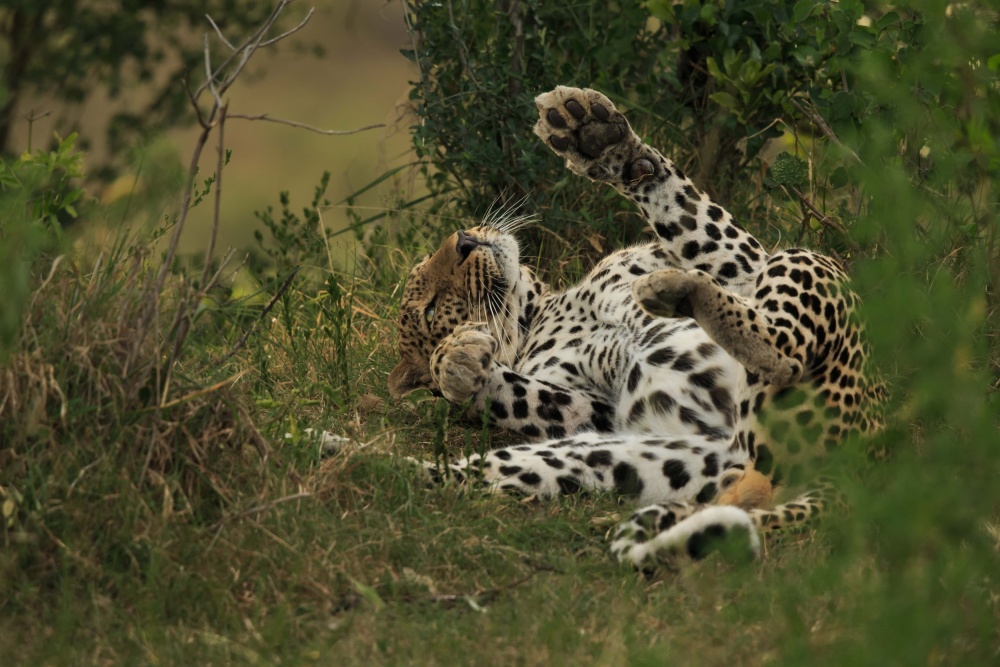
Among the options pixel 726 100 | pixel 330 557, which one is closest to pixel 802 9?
pixel 726 100

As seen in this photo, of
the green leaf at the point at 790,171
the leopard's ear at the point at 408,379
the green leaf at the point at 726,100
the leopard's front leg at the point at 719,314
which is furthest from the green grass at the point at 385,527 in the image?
the green leaf at the point at 726,100

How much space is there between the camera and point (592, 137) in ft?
17.7

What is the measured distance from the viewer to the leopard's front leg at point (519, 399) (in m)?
5.21

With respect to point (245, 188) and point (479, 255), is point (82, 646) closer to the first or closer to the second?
point (479, 255)

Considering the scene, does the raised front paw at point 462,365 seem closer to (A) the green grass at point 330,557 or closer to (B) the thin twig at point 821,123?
(A) the green grass at point 330,557

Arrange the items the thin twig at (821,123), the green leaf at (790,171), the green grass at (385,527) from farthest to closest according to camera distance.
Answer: the green leaf at (790,171) < the thin twig at (821,123) < the green grass at (385,527)

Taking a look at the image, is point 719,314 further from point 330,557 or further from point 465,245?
point 465,245

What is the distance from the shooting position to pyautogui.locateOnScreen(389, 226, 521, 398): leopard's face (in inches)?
222

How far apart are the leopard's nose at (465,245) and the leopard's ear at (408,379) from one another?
0.54 metres

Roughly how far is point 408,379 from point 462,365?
1.47ft

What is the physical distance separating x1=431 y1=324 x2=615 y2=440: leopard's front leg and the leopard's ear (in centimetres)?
17

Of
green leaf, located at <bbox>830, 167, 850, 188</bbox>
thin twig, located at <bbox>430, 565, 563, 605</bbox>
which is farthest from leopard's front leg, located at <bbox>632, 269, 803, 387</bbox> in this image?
green leaf, located at <bbox>830, 167, 850, 188</bbox>

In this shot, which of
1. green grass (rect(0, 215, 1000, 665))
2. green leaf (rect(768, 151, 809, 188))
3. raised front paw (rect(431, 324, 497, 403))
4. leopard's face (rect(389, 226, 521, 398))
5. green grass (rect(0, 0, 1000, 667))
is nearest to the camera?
green grass (rect(0, 0, 1000, 667))

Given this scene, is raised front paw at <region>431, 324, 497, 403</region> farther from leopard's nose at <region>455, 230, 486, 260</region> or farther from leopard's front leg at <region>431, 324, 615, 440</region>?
leopard's nose at <region>455, 230, 486, 260</region>
